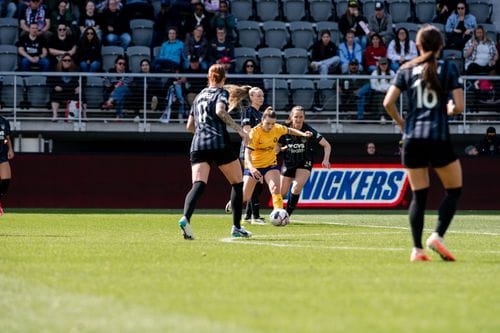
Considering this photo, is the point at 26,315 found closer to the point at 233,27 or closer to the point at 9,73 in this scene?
the point at 9,73

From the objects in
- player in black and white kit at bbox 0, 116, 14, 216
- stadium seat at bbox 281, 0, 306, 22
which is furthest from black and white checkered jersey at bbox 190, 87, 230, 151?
stadium seat at bbox 281, 0, 306, 22

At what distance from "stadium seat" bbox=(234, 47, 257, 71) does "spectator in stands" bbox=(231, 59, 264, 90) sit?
97cm

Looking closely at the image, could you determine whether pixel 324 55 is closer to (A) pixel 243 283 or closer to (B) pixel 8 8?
(B) pixel 8 8

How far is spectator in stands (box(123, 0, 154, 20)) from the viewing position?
29547 millimetres

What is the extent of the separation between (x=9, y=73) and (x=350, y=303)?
64.1ft

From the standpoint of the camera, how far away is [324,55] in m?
29.0

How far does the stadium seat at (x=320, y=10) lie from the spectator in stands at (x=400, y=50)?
10.0 feet

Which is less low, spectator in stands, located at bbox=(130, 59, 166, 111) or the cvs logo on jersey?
spectator in stands, located at bbox=(130, 59, 166, 111)

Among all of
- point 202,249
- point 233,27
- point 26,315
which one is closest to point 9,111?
point 233,27

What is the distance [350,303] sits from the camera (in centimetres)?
812

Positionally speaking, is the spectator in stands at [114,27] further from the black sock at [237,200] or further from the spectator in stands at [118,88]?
the black sock at [237,200]

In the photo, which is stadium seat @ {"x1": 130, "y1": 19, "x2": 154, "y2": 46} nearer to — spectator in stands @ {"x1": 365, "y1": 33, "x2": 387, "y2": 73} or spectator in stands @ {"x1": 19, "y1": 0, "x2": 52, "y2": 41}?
spectator in stands @ {"x1": 19, "y1": 0, "x2": 52, "y2": 41}

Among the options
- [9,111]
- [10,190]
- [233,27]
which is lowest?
[10,190]

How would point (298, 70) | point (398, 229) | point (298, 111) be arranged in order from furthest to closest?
1. point (298, 70)
2. point (298, 111)
3. point (398, 229)
